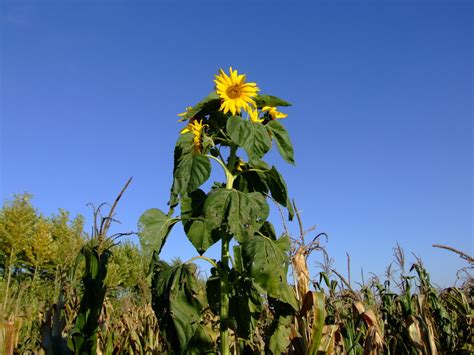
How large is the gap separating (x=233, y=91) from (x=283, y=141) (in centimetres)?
44

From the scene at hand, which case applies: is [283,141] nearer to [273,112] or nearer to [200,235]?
[273,112]

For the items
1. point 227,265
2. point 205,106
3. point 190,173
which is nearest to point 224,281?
point 227,265

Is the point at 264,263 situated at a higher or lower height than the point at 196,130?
lower

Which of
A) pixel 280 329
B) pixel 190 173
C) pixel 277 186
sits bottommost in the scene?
pixel 280 329

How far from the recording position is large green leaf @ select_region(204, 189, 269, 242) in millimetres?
2408

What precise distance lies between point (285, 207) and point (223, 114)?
71 centimetres

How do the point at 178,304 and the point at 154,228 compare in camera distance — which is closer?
the point at 178,304

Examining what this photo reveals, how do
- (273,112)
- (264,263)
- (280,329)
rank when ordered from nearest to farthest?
(264,263) < (280,329) < (273,112)

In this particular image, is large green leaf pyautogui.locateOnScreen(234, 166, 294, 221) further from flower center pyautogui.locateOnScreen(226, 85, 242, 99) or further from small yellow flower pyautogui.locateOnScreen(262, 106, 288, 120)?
flower center pyautogui.locateOnScreen(226, 85, 242, 99)

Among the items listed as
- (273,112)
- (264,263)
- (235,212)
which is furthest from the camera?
(273,112)

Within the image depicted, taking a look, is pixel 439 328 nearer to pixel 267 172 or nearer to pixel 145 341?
pixel 267 172

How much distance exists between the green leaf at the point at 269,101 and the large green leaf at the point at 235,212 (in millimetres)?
777

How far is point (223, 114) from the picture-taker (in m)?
2.94

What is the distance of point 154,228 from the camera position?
2.59 m
